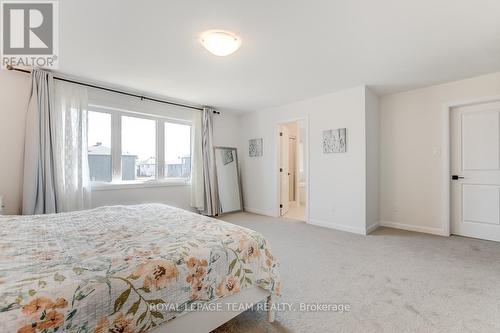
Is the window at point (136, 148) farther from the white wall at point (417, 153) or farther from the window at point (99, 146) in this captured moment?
the white wall at point (417, 153)

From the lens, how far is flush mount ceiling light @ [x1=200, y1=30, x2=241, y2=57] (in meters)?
2.17

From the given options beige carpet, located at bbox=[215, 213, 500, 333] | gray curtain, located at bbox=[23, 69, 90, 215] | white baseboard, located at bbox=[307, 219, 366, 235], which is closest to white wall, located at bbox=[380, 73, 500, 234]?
beige carpet, located at bbox=[215, 213, 500, 333]

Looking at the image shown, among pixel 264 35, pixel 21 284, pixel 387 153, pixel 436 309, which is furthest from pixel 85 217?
pixel 387 153

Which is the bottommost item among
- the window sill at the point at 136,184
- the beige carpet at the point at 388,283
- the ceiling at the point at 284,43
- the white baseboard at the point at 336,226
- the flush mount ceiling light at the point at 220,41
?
the beige carpet at the point at 388,283

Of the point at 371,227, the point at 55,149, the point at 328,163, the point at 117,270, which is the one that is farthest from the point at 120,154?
the point at 371,227

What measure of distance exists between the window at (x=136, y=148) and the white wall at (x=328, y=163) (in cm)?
171

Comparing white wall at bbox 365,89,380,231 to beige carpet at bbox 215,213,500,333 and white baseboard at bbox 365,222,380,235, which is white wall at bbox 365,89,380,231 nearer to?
white baseboard at bbox 365,222,380,235

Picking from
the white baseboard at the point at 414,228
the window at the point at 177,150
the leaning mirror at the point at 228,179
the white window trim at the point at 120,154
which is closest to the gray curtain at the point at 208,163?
the leaning mirror at the point at 228,179

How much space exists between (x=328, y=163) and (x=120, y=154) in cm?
357

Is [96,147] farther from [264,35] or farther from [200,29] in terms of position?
[264,35]

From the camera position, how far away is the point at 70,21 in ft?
A: 6.66

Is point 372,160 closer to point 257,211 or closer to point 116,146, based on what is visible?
point 257,211

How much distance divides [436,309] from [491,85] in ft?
10.7

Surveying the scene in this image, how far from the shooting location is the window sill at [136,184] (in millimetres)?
3605
